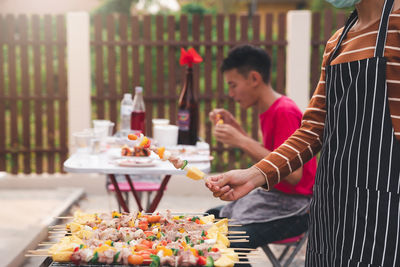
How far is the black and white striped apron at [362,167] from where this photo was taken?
1.74 meters

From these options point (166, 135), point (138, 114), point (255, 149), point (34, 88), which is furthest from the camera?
point (34, 88)

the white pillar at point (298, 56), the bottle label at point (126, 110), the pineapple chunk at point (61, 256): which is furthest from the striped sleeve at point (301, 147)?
the white pillar at point (298, 56)

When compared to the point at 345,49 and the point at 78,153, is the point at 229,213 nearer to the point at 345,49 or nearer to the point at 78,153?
the point at 78,153

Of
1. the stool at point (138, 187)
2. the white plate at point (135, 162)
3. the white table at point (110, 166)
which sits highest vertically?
the white plate at point (135, 162)

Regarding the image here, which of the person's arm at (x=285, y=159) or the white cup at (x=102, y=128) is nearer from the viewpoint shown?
the person's arm at (x=285, y=159)

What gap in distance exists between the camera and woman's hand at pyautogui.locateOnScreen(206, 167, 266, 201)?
203cm

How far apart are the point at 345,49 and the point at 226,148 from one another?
5286mm

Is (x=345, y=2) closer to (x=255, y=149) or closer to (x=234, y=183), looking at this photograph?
(x=234, y=183)

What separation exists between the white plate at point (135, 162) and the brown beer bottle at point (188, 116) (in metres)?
0.81

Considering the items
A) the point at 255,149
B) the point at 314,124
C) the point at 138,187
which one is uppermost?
the point at 314,124

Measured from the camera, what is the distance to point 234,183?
81.7 inches

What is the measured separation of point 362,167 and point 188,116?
7.33 ft

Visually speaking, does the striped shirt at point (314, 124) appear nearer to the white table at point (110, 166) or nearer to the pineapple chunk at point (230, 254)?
the pineapple chunk at point (230, 254)

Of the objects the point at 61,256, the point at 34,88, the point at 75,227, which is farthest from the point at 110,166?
the point at 34,88
